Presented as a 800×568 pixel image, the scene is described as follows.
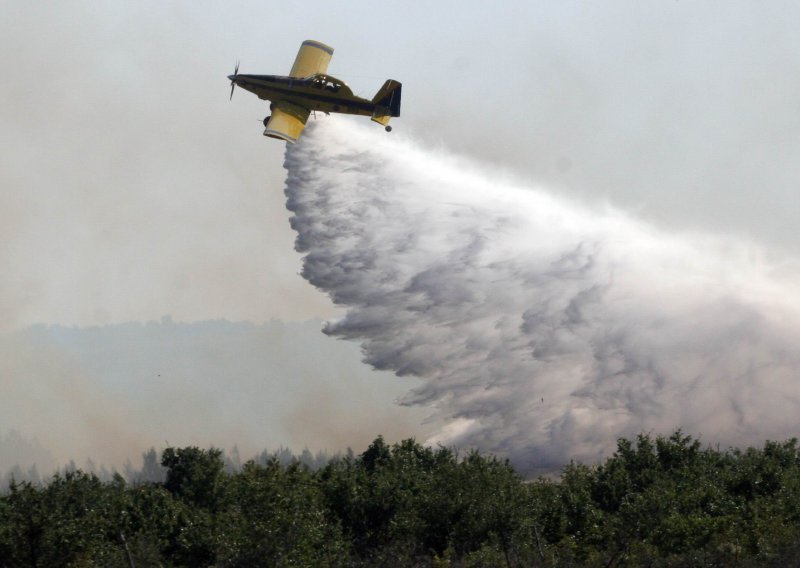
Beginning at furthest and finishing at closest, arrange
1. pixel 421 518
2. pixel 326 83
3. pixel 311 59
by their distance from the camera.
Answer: pixel 311 59, pixel 326 83, pixel 421 518

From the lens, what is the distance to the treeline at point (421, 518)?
4812 centimetres

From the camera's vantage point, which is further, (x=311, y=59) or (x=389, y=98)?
(x=311, y=59)

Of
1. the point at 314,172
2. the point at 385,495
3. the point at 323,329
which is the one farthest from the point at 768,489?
the point at 314,172

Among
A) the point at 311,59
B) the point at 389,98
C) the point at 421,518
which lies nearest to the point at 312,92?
the point at 389,98

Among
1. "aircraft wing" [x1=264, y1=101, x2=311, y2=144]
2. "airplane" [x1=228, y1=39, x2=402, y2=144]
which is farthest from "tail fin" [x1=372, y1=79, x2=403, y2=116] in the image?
"aircraft wing" [x1=264, y1=101, x2=311, y2=144]

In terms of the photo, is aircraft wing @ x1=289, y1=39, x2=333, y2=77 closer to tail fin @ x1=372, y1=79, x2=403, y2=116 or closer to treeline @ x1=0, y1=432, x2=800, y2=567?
tail fin @ x1=372, y1=79, x2=403, y2=116

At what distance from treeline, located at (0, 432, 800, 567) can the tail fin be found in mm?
24756

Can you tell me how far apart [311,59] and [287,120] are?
36.6 feet

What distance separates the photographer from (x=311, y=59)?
77.4m

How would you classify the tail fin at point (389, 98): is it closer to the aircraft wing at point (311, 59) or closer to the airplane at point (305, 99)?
the airplane at point (305, 99)

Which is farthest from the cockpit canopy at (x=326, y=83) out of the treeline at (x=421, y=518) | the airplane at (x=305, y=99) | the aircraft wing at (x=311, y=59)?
the treeline at (x=421, y=518)

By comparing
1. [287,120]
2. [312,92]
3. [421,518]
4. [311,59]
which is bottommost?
[421,518]

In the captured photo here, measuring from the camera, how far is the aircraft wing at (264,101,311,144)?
67.7 meters

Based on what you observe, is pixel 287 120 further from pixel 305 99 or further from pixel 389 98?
pixel 389 98
